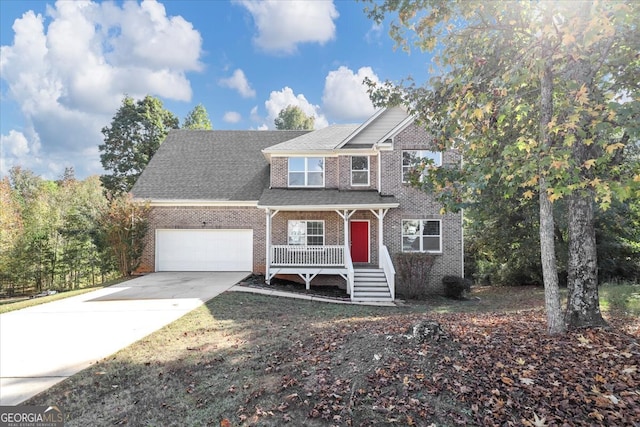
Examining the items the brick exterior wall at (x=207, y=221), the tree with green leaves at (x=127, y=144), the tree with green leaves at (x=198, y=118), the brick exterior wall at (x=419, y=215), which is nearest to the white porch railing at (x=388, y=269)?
the brick exterior wall at (x=419, y=215)

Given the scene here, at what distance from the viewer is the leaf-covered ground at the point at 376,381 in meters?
3.14

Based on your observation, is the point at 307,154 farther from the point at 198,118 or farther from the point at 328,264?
the point at 198,118

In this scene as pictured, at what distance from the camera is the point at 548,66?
4.19 metres

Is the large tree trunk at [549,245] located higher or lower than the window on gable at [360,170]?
lower

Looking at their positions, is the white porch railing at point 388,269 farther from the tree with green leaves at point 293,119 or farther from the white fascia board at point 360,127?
the tree with green leaves at point 293,119

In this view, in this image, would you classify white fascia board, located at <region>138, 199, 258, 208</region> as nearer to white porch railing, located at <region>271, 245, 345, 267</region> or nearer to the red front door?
white porch railing, located at <region>271, 245, 345, 267</region>

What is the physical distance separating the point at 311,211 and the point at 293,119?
23.7 meters

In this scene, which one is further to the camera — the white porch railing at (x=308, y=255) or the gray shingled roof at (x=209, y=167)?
the gray shingled roof at (x=209, y=167)

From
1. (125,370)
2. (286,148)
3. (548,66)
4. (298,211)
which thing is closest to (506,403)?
(548,66)

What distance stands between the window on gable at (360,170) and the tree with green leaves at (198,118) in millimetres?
22336

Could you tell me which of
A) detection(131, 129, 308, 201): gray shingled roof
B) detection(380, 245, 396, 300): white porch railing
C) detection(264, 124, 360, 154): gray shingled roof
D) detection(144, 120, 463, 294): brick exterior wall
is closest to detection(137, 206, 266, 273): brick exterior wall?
detection(144, 120, 463, 294): brick exterior wall

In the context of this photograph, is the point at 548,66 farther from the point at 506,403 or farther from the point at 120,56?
the point at 120,56

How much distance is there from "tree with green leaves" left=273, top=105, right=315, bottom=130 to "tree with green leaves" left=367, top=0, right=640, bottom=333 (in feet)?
102

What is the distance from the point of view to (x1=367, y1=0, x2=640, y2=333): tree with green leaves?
11.7ft
